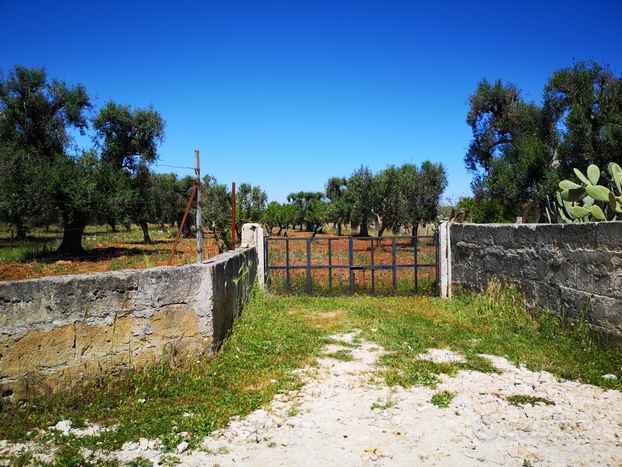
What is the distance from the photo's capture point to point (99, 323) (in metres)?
3.87

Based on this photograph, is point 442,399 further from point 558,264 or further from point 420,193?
point 420,193

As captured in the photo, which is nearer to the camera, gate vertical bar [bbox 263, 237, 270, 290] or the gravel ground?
the gravel ground

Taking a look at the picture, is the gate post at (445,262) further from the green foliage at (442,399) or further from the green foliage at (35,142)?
the green foliage at (35,142)

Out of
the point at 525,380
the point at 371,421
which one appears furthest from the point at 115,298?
the point at 525,380

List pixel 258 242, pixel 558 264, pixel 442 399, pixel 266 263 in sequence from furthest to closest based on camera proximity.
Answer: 1. pixel 266 263
2. pixel 258 242
3. pixel 558 264
4. pixel 442 399

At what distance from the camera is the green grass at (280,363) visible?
329 cm

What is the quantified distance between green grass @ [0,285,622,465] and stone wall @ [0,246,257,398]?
166mm

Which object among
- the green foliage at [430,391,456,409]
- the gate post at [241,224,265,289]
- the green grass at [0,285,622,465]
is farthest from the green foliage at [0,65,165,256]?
the green foliage at [430,391,456,409]

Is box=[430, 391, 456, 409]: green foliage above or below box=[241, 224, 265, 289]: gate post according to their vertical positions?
below

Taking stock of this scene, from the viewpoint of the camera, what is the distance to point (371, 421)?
342 centimetres

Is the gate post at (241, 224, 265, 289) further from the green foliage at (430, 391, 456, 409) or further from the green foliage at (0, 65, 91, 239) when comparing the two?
the green foliage at (0, 65, 91, 239)

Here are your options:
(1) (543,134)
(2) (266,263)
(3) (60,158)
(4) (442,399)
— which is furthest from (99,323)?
(1) (543,134)

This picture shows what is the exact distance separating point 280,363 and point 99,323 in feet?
6.85

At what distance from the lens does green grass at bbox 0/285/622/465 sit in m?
3.29
